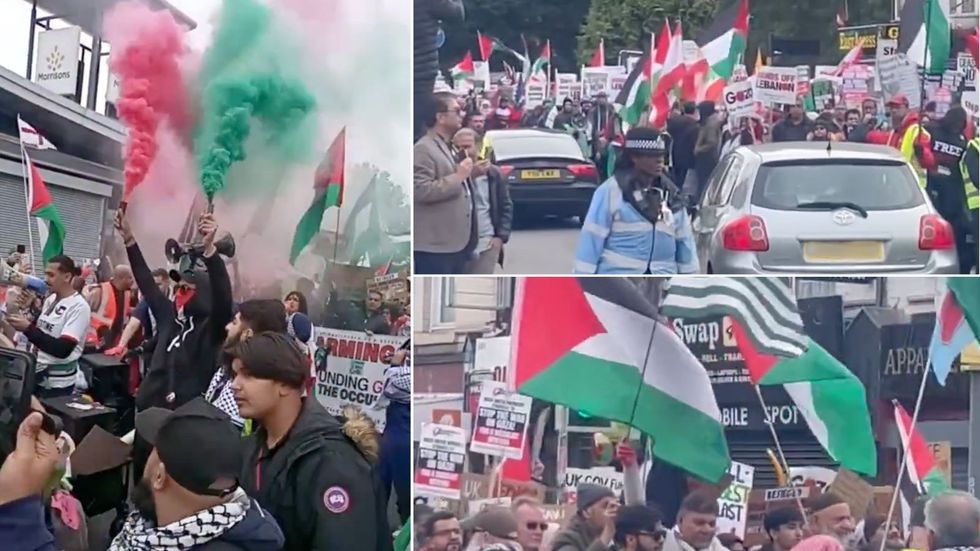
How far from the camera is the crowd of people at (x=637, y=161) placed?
3668 millimetres

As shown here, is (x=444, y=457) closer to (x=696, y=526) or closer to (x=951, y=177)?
(x=696, y=526)

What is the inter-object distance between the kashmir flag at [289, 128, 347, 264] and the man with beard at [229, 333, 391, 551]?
2.50 ft

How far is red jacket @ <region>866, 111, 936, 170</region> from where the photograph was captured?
3.67 meters

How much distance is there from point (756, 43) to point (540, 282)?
1019mm

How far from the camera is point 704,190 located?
12.1 ft

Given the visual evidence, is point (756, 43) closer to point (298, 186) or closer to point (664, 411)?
point (664, 411)

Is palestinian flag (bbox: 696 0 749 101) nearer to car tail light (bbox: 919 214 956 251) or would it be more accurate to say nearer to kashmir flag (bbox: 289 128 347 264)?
car tail light (bbox: 919 214 956 251)

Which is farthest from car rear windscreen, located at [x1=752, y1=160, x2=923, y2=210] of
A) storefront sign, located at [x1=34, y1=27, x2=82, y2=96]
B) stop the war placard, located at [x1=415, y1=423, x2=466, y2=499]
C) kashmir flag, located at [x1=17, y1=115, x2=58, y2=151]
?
kashmir flag, located at [x1=17, y1=115, x2=58, y2=151]

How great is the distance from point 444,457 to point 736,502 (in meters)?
0.96

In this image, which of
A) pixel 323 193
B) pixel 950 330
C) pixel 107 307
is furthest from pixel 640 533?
pixel 107 307

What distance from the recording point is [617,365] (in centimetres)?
375

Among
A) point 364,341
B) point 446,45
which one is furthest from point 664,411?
point 446,45

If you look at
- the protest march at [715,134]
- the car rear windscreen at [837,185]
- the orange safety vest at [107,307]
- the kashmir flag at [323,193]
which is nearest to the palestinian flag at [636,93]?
the protest march at [715,134]

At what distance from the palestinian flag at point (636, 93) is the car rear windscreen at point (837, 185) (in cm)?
43
